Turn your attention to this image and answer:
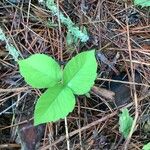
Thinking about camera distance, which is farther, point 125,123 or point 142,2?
point 142,2

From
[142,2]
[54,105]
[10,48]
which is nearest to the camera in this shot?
[54,105]

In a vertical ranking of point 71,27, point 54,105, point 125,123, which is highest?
point 71,27

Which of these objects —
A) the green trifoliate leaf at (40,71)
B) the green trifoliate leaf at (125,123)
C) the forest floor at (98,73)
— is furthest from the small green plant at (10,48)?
the green trifoliate leaf at (125,123)

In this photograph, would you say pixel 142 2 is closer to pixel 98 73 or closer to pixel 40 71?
pixel 98 73

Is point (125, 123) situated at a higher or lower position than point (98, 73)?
lower

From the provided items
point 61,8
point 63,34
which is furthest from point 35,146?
point 61,8

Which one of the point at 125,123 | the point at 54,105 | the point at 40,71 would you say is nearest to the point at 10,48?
the point at 40,71
